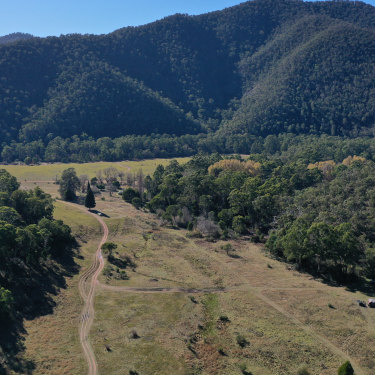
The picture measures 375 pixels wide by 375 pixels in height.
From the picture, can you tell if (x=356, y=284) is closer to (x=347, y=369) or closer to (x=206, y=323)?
(x=347, y=369)

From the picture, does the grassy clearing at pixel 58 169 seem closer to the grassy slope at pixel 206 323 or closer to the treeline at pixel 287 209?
the treeline at pixel 287 209

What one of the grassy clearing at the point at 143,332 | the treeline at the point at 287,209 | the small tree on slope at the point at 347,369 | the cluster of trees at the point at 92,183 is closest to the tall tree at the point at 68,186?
the cluster of trees at the point at 92,183

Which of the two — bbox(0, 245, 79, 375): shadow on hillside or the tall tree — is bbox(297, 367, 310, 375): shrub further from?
the tall tree

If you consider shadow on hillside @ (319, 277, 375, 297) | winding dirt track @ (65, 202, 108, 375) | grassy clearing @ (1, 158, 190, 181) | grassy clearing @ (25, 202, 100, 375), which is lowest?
shadow on hillside @ (319, 277, 375, 297)

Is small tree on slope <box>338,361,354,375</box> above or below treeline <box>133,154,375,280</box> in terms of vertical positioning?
below

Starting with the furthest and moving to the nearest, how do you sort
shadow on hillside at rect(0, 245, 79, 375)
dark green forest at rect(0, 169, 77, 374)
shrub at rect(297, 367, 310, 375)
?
1. dark green forest at rect(0, 169, 77, 374)
2. shadow on hillside at rect(0, 245, 79, 375)
3. shrub at rect(297, 367, 310, 375)

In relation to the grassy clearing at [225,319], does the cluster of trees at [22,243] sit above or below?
above

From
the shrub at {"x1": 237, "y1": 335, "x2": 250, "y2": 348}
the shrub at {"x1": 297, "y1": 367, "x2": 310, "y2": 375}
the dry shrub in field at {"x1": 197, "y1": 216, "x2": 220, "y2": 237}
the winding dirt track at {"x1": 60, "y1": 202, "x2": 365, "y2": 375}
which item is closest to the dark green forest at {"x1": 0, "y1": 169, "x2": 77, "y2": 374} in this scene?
the winding dirt track at {"x1": 60, "y1": 202, "x2": 365, "y2": 375}

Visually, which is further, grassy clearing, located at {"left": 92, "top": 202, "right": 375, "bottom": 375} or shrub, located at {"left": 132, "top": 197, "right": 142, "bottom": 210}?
shrub, located at {"left": 132, "top": 197, "right": 142, "bottom": 210}
